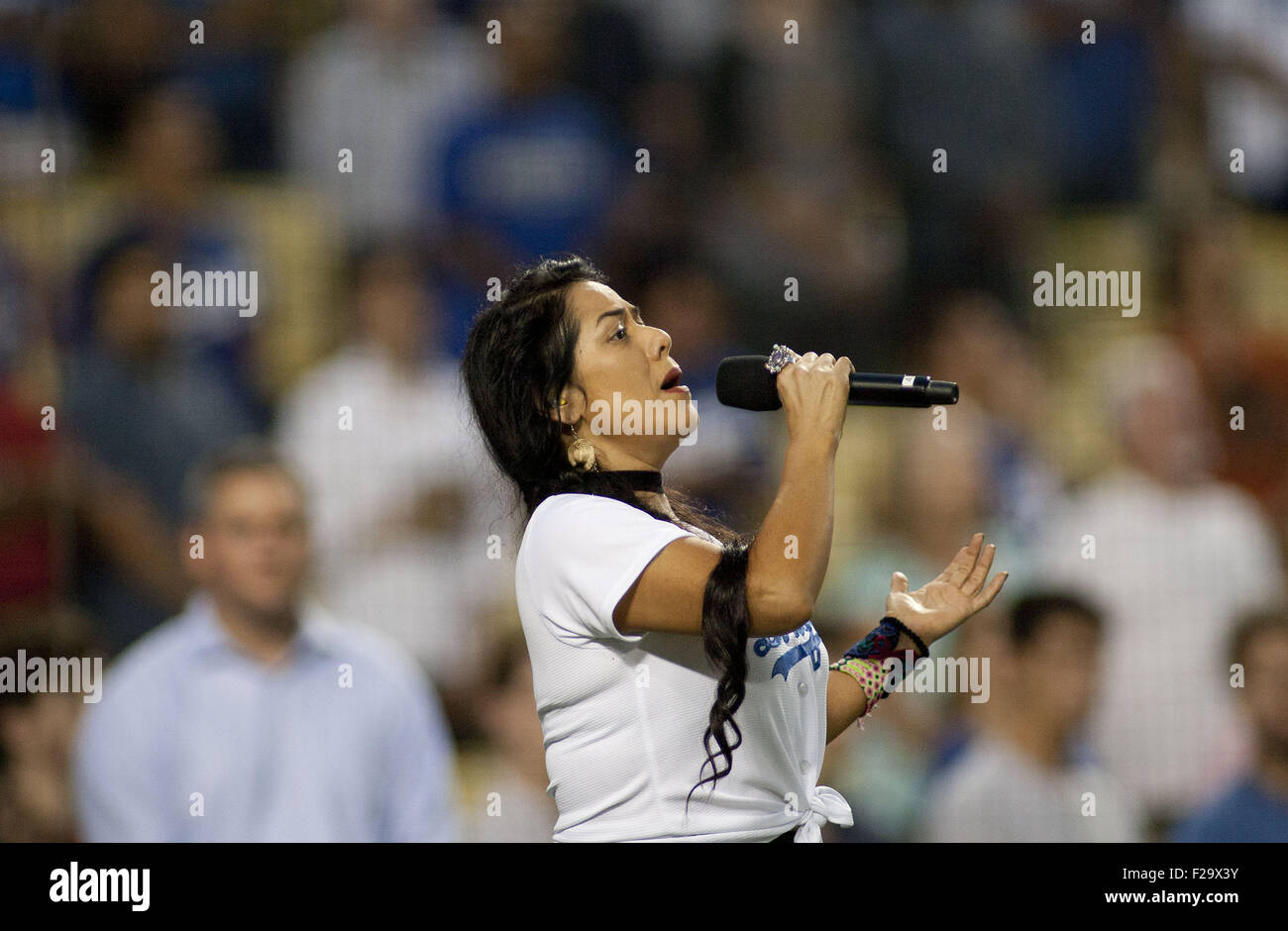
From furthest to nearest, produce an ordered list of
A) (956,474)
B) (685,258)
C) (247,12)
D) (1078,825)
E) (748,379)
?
(247,12) → (685,258) → (956,474) → (1078,825) → (748,379)

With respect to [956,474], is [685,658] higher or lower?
lower

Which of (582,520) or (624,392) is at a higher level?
(624,392)

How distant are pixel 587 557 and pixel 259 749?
1941 mm

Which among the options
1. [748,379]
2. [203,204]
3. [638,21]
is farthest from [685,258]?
[748,379]

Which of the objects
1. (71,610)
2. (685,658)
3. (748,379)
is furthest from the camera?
(71,610)

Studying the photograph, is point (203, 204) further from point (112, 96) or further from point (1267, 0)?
point (1267, 0)

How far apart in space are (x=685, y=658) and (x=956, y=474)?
2460 mm

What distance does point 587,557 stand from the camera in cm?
192

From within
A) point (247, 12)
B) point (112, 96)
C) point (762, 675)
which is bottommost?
point (762, 675)

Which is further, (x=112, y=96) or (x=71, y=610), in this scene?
(x=112, y=96)

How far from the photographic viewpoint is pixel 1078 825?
3641mm
